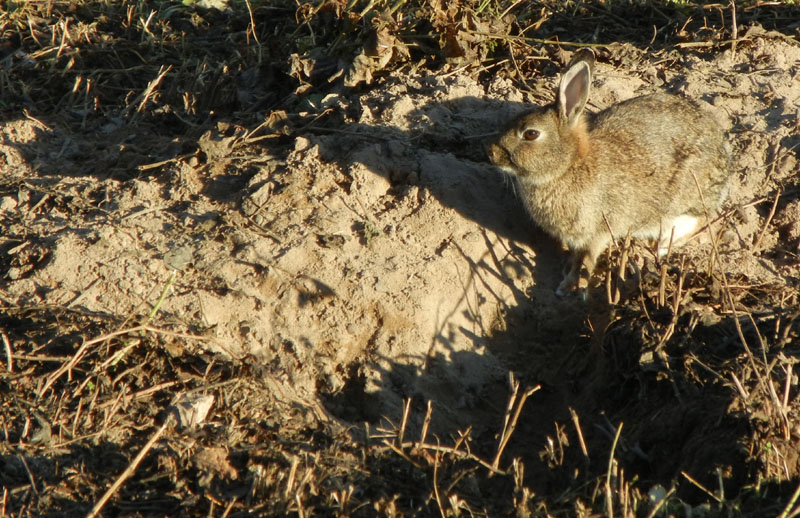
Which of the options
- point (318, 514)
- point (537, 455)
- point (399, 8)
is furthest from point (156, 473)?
point (399, 8)

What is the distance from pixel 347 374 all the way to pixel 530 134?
1953mm

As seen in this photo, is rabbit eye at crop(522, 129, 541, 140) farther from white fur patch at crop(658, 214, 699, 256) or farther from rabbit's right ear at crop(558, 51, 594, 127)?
white fur patch at crop(658, 214, 699, 256)

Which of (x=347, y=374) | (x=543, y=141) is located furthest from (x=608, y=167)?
(x=347, y=374)

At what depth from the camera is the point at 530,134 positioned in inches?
198

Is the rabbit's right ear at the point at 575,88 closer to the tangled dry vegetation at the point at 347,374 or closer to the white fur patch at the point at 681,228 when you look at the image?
the tangled dry vegetation at the point at 347,374

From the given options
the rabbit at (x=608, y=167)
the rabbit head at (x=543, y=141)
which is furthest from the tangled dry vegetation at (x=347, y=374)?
the rabbit head at (x=543, y=141)

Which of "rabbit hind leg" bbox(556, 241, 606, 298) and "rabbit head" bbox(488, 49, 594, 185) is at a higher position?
"rabbit head" bbox(488, 49, 594, 185)


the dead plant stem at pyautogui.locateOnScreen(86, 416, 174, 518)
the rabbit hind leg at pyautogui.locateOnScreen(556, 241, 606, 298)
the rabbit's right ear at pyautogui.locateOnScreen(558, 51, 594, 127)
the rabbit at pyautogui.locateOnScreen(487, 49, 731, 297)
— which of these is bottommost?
the dead plant stem at pyautogui.locateOnScreen(86, 416, 174, 518)

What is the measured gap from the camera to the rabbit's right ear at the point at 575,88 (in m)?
4.83

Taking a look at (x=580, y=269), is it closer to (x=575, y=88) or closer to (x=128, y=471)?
(x=575, y=88)

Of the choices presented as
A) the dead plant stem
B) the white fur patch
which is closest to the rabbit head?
the white fur patch

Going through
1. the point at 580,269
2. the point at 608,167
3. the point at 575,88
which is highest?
the point at 575,88

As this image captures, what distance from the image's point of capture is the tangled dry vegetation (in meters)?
3.61

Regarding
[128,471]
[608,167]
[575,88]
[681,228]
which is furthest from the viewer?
[681,228]
